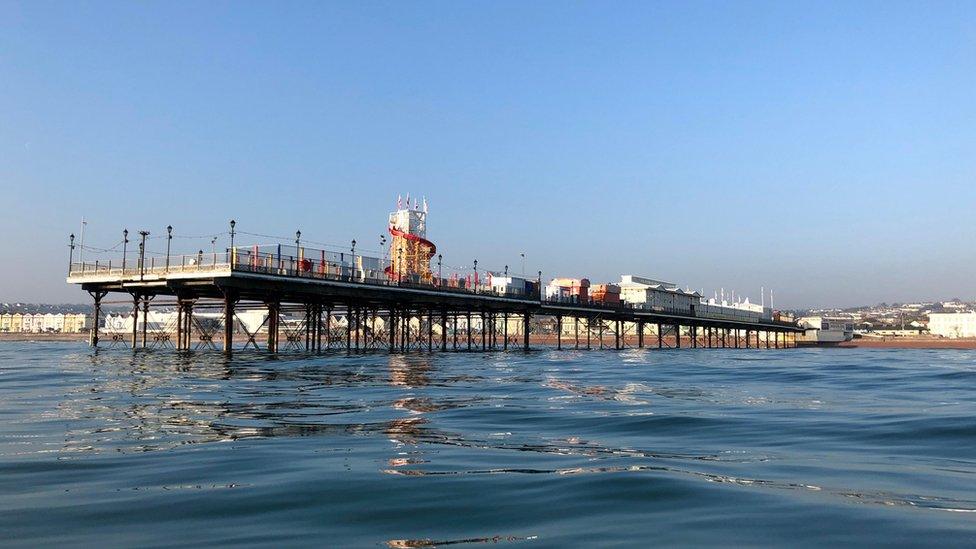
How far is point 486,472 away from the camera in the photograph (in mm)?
11953

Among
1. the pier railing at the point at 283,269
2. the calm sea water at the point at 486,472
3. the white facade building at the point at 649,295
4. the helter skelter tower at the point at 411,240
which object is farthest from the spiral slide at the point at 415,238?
the calm sea water at the point at 486,472

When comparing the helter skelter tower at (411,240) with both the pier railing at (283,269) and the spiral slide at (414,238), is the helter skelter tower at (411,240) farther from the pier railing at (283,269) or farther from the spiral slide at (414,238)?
the pier railing at (283,269)

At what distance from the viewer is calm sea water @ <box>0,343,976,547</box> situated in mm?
8531

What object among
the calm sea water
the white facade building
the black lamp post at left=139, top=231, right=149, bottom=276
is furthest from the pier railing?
the white facade building

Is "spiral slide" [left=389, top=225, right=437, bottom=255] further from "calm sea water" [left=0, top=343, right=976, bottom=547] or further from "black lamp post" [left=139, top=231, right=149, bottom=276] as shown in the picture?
"calm sea water" [left=0, top=343, right=976, bottom=547]

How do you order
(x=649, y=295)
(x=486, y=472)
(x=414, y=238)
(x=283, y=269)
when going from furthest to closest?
(x=649, y=295)
(x=414, y=238)
(x=283, y=269)
(x=486, y=472)

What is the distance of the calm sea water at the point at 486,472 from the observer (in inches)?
336

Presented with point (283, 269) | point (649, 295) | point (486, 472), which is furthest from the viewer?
point (649, 295)

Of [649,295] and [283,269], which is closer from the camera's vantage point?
[283,269]

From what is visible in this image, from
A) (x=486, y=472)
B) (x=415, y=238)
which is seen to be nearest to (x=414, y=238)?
(x=415, y=238)

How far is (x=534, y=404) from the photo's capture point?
24.1 metres

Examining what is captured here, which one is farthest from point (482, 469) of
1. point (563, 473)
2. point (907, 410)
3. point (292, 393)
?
point (292, 393)

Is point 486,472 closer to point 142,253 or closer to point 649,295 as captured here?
point 142,253

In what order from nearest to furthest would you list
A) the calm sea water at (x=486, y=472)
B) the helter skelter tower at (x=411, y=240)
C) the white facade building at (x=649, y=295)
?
the calm sea water at (x=486, y=472) → the helter skelter tower at (x=411, y=240) → the white facade building at (x=649, y=295)
